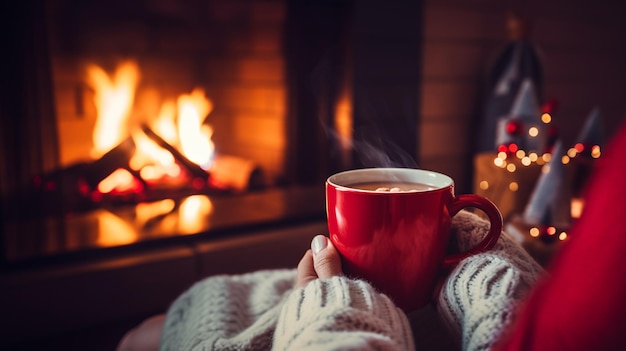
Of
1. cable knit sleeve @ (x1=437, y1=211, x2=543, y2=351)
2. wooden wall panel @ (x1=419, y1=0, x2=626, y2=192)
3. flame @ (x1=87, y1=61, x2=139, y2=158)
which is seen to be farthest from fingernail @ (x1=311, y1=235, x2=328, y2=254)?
wooden wall panel @ (x1=419, y1=0, x2=626, y2=192)

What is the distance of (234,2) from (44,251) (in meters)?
1.02

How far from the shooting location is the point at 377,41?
1.94m

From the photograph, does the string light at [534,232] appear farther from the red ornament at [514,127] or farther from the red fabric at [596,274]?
the red fabric at [596,274]

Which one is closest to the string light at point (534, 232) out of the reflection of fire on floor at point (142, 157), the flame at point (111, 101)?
the reflection of fire on floor at point (142, 157)

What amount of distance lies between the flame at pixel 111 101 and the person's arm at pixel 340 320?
1.53m

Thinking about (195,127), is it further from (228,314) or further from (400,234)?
(400,234)

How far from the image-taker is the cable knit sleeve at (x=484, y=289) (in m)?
0.40

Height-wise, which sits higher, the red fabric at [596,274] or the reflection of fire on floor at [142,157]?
the red fabric at [596,274]

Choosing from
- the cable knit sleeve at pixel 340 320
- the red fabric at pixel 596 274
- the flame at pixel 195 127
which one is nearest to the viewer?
the red fabric at pixel 596 274

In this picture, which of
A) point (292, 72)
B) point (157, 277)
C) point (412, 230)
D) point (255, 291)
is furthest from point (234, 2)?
point (412, 230)

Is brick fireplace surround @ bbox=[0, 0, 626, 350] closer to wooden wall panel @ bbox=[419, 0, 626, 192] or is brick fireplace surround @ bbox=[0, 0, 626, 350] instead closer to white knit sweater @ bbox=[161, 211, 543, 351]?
wooden wall panel @ bbox=[419, 0, 626, 192]

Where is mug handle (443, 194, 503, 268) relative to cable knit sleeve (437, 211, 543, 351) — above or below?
above

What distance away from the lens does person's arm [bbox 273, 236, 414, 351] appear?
0.37 m

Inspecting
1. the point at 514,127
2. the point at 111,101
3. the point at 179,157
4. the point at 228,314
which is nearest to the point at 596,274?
the point at 228,314
